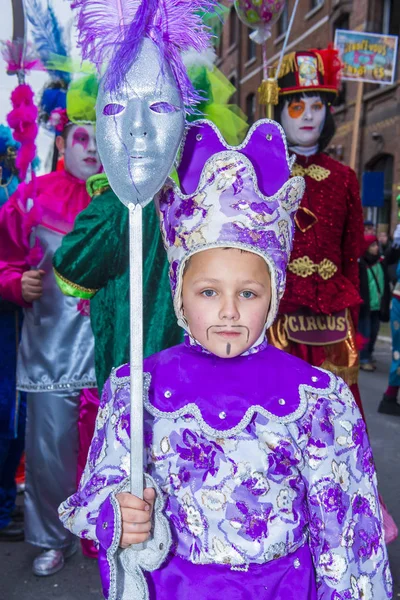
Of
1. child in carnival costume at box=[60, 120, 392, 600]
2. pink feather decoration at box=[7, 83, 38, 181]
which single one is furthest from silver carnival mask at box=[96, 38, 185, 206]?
pink feather decoration at box=[7, 83, 38, 181]

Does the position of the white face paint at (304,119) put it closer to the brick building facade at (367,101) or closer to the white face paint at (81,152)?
the white face paint at (81,152)

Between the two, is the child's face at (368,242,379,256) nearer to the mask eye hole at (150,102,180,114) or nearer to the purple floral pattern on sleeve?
the purple floral pattern on sleeve

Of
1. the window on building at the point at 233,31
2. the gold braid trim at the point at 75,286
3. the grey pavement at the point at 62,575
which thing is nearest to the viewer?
the gold braid trim at the point at 75,286

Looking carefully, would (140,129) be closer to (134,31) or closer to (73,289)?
(134,31)

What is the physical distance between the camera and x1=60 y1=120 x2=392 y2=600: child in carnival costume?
1.46 meters

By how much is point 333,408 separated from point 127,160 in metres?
0.73

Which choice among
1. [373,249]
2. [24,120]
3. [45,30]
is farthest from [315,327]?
[373,249]

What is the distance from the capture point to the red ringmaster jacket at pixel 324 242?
286 centimetres

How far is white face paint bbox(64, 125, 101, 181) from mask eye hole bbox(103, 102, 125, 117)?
1.54m

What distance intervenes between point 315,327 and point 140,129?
1.78 m

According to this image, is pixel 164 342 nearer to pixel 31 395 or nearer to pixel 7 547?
pixel 31 395

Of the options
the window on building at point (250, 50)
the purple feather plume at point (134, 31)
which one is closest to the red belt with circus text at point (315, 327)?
the purple feather plume at point (134, 31)

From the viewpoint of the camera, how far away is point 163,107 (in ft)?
4.46

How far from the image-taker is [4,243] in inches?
119
